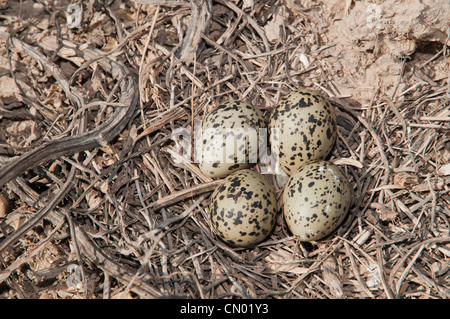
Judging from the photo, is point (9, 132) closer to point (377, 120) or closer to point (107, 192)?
point (107, 192)

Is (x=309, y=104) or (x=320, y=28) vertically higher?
(x=320, y=28)

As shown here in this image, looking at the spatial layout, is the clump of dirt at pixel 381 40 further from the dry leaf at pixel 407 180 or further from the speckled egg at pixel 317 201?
the speckled egg at pixel 317 201

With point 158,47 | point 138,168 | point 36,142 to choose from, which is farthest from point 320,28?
point 36,142

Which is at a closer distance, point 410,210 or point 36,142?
point 410,210

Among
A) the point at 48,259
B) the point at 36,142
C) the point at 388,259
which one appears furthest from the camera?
the point at 36,142

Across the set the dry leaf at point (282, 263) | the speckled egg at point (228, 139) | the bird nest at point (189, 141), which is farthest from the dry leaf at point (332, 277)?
the speckled egg at point (228, 139)

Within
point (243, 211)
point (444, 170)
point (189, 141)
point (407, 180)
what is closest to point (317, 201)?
point (243, 211)
